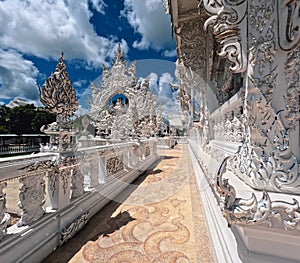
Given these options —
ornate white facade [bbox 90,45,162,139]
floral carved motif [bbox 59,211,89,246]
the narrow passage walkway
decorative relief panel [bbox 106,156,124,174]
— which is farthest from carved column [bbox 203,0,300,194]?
ornate white facade [bbox 90,45,162,139]

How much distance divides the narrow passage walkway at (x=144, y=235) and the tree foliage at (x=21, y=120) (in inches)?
753

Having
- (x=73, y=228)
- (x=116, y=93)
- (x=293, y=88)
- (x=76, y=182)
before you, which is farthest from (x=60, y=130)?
(x=116, y=93)

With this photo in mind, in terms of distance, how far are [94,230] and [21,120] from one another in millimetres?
22729

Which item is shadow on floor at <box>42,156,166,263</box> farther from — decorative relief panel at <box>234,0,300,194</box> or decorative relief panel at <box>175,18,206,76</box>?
decorative relief panel at <box>175,18,206,76</box>

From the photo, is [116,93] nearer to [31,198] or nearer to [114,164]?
[114,164]

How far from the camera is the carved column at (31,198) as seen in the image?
123 centimetres

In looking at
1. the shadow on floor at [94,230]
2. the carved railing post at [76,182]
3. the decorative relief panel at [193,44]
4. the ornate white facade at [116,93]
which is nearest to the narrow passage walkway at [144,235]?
the shadow on floor at [94,230]

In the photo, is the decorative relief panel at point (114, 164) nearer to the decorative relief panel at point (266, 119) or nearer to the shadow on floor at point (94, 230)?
the shadow on floor at point (94, 230)

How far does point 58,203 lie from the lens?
59.1 inches

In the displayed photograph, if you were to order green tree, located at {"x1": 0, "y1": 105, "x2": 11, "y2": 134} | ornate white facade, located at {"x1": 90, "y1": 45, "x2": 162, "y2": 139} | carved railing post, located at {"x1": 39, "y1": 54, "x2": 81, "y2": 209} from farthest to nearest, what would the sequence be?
green tree, located at {"x1": 0, "y1": 105, "x2": 11, "y2": 134}
ornate white facade, located at {"x1": 90, "y1": 45, "x2": 162, "y2": 139}
carved railing post, located at {"x1": 39, "y1": 54, "x2": 81, "y2": 209}

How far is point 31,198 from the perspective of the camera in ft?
4.18

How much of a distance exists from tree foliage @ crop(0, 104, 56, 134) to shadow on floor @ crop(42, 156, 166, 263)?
1896 cm

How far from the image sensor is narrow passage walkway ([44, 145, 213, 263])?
1.23 metres

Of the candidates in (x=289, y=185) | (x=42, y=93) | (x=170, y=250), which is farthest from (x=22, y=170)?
(x=289, y=185)
